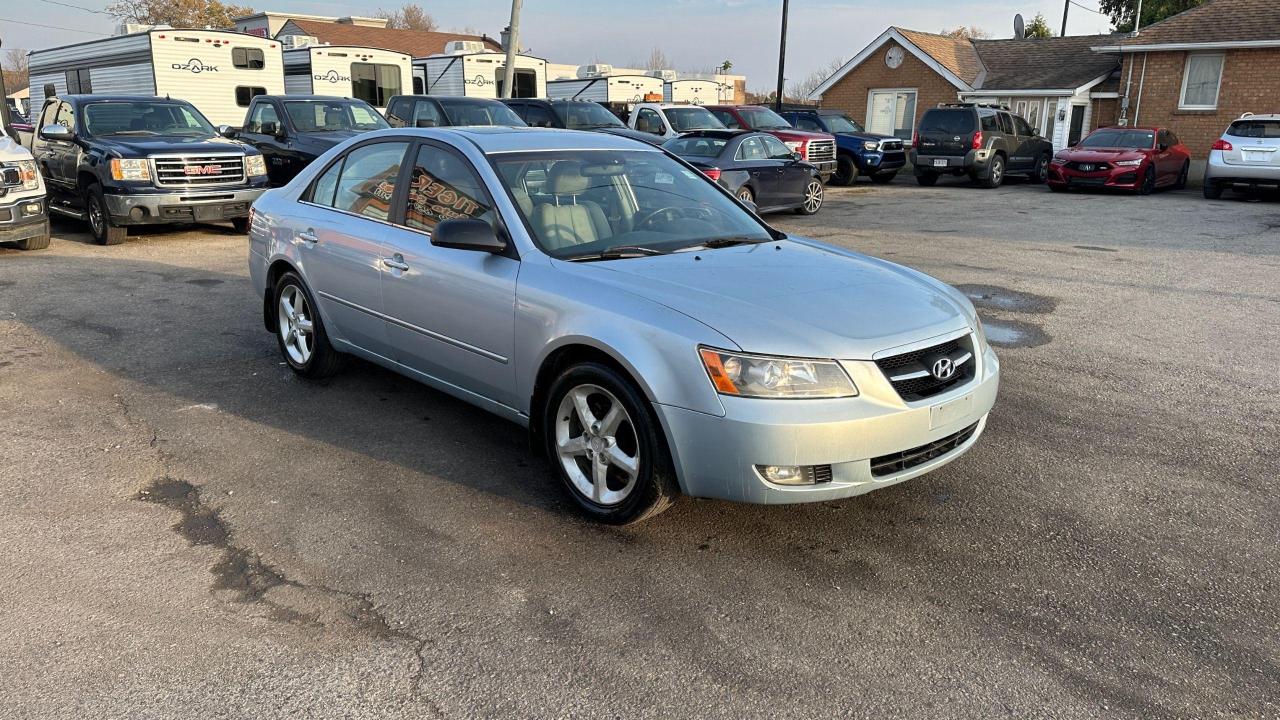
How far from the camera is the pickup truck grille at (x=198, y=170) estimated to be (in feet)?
37.0

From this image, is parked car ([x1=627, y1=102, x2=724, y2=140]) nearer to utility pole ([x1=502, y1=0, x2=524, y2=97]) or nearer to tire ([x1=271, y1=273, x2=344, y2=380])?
utility pole ([x1=502, y1=0, x2=524, y2=97])

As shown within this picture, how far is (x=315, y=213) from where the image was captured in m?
5.65

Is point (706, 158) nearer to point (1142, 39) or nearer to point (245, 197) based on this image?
point (245, 197)

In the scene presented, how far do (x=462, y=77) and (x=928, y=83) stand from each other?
16.9 m

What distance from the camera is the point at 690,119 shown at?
64.8 ft

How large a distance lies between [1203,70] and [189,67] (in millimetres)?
25009

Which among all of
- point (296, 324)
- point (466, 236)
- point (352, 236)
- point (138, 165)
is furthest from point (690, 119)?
point (466, 236)

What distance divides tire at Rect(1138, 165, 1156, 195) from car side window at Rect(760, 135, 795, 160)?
8795mm

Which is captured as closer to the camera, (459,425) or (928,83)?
(459,425)

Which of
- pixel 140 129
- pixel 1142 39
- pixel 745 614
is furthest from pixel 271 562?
pixel 1142 39

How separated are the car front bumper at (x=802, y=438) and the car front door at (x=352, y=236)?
2.24m

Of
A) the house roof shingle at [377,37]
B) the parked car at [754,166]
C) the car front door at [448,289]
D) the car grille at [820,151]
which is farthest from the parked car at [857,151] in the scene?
the house roof shingle at [377,37]

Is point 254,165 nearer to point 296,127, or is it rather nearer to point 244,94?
point 296,127

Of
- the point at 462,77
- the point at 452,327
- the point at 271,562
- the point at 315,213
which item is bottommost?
the point at 271,562
